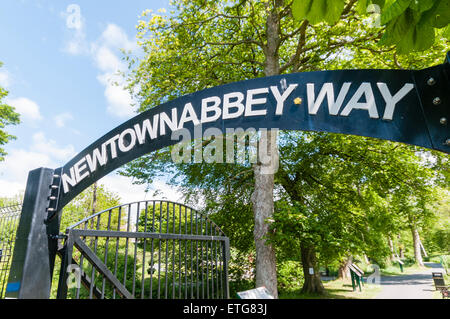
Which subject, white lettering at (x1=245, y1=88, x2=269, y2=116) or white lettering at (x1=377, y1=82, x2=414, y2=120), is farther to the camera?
white lettering at (x1=245, y1=88, x2=269, y2=116)

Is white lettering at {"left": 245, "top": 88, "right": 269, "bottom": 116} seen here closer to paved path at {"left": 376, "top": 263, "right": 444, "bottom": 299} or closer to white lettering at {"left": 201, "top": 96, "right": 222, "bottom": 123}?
white lettering at {"left": 201, "top": 96, "right": 222, "bottom": 123}

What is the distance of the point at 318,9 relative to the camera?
1.62 m

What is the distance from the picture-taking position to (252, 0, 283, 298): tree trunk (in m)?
9.20

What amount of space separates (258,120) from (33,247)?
2.51 m

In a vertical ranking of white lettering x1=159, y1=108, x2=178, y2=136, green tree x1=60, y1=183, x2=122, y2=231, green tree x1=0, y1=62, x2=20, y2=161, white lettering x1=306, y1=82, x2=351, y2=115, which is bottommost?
white lettering x1=306, y1=82, x2=351, y2=115

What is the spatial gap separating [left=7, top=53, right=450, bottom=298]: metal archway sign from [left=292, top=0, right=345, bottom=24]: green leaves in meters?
0.69

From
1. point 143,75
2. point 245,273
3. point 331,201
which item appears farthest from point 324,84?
point 245,273

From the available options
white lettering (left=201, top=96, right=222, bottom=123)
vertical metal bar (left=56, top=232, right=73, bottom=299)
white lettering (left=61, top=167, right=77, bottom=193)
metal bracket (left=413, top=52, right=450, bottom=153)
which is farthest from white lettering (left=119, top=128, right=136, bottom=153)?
metal bracket (left=413, top=52, right=450, bottom=153)

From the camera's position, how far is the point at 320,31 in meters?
9.93

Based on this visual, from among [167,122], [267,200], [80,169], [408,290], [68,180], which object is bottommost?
[408,290]

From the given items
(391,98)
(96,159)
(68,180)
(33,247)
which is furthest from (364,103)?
(33,247)

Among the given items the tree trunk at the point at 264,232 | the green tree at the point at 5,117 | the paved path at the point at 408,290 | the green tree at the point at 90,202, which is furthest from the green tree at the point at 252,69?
the green tree at the point at 5,117

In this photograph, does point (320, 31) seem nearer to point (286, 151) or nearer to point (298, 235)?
point (286, 151)

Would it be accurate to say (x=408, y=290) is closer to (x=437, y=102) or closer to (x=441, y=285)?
(x=441, y=285)
